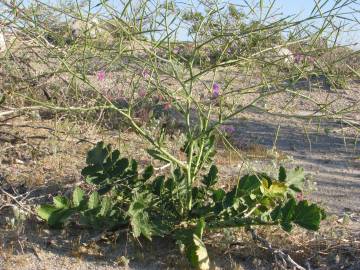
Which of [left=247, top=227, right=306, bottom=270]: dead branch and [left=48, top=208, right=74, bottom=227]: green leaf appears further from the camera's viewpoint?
[left=48, top=208, right=74, bottom=227]: green leaf

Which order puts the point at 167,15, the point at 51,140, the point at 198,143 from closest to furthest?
the point at 167,15 < the point at 198,143 < the point at 51,140

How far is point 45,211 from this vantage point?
11.7ft

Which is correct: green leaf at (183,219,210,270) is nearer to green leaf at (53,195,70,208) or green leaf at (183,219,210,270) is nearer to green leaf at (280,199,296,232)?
green leaf at (280,199,296,232)

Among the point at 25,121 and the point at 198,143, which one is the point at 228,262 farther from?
the point at 25,121

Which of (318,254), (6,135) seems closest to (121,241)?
(318,254)

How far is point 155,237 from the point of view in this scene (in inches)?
145

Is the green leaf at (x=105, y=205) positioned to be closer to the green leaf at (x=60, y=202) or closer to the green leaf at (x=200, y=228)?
the green leaf at (x=60, y=202)

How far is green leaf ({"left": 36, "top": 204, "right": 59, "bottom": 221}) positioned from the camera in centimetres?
353

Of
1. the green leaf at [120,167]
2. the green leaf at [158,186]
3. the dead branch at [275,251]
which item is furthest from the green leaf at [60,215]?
the dead branch at [275,251]

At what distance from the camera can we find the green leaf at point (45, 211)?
11.6ft

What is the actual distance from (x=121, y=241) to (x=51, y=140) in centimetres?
159

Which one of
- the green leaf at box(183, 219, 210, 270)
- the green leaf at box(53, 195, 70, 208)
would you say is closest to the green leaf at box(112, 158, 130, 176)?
the green leaf at box(53, 195, 70, 208)

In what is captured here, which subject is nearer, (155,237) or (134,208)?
(134,208)

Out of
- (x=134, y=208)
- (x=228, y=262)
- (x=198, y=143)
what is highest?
Result: (x=198, y=143)
